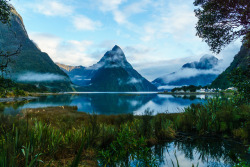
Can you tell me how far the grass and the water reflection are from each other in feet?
2.22

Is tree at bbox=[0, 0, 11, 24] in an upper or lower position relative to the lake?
upper

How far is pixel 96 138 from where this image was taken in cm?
736

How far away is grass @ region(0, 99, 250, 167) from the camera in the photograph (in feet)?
14.8

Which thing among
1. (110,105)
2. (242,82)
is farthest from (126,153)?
(110,105)

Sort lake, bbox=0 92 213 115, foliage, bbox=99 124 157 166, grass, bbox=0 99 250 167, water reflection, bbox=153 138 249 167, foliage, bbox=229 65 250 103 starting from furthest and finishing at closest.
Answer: lake, bbox=0 92 213 115
foliage, bbox=229 65 250 103
water reflection, bbox=153 138 249 167
foliage, bbox=99 124 157 166
grass, bbox=0 99 250 167

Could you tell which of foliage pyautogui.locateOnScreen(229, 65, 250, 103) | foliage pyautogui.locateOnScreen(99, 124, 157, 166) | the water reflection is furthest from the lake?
foliage pyautogui.locateOnScreen(229, 65, 250, 103)

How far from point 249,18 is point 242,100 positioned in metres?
5.02

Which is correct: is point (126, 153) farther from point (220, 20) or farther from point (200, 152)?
point (220, 20)

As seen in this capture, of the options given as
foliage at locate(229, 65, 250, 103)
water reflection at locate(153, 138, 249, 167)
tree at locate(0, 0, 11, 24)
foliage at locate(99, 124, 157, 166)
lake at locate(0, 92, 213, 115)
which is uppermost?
tree at locate(0, 0, 11, 24)

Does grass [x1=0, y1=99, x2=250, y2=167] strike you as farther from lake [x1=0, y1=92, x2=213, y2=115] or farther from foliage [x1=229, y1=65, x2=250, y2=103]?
foliage [x1=229, y1=65, x2=250, y2=103]

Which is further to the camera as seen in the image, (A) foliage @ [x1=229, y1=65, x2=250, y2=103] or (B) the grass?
(A) foliage @ [x1=229, y1=65, x2=250, y2=103]

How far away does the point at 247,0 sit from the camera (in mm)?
8570

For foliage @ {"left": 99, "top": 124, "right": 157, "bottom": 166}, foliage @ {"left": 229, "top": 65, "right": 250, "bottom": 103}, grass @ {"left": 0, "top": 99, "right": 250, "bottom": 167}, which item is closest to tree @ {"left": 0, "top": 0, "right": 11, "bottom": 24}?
grass @ {"left": 0, "top": 99, "right": 250, "bottom": 167}

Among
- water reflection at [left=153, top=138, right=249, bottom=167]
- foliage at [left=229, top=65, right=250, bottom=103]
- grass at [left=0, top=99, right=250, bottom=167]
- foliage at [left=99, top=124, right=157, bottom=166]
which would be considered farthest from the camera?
foliage at [left=229, top=65, right=250, bottom=103]
